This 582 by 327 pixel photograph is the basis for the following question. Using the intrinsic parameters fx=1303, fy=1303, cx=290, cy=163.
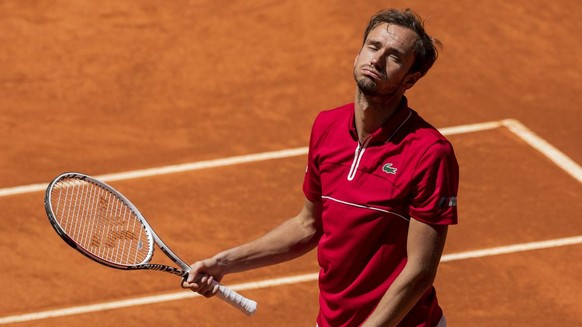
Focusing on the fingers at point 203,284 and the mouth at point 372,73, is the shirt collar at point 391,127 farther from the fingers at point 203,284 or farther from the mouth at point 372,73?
the fingers at point 203,284

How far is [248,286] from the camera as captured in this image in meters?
8.99

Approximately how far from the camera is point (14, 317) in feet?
28.5

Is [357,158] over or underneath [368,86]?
underneath

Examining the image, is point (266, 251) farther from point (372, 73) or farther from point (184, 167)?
point (184, 167)

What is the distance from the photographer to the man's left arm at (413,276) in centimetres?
486

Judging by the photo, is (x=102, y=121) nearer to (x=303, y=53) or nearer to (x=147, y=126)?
(x=147, y=126)

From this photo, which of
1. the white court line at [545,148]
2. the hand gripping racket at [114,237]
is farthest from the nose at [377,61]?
the white court line at [545,148]

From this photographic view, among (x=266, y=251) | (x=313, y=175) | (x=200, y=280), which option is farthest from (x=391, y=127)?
(x=200, y=280)

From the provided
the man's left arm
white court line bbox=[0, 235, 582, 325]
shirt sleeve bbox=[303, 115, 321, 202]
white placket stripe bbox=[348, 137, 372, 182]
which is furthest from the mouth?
white court line bbox=[0, 235, 582, 325]

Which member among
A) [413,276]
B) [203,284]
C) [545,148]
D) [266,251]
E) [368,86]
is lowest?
[545,148]

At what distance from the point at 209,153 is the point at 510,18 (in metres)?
4.19

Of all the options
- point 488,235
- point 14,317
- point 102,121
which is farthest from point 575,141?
point 14,317

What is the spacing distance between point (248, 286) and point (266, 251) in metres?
3.47

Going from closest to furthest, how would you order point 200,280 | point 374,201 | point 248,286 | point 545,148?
1. point 374,201
2. point 200,280
3. point 248,286
4. point 545,148
